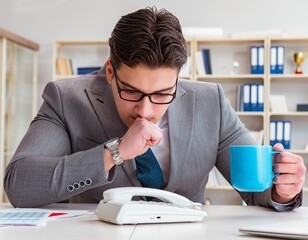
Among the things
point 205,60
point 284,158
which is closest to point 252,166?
point 284,158

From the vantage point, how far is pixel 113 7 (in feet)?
18.0

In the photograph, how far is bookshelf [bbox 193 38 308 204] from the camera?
16.9 ft

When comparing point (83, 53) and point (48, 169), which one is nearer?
point (48, 169)

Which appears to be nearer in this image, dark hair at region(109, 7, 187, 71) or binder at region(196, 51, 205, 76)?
dark hair at region(109, 7, 187, 71)

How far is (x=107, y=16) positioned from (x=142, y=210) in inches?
172

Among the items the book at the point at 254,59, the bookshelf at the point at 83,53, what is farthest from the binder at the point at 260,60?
the bookshelf at the point at 83,53

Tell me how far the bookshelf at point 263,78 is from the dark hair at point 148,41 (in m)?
3.56

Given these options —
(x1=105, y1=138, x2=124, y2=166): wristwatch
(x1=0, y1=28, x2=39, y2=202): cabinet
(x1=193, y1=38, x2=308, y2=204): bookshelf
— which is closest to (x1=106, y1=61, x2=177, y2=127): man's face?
(x1=105, y1=138, x2=124, y2=166): wristwatch

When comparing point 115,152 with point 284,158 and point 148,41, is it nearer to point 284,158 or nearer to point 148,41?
point 148,41

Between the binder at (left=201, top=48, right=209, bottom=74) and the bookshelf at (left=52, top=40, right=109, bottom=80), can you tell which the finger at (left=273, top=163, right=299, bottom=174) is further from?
the bookshelf at (left=52, top=40, right=109, bottom=80)

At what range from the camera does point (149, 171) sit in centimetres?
178

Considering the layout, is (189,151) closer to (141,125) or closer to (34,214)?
(141,125)

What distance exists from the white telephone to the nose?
26 cm

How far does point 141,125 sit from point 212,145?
0.38 metres
